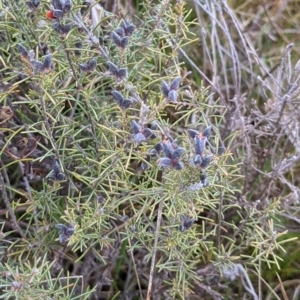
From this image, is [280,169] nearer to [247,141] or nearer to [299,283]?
[247,141]

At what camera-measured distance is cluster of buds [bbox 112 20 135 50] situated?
1.11 metres

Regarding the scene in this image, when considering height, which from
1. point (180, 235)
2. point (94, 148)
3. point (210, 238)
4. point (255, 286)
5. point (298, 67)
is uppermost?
point (298, 67)

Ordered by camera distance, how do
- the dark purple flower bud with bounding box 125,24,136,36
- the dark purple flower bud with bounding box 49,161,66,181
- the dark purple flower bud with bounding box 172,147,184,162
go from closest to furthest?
the dark purple flower bud with bounding box 172,147,184,162
the dark purple flower bud with bounding box 125,24,136,36
the dark purple flower bud with bounding box 49,161,66,181

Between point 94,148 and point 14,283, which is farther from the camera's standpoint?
point 94,148

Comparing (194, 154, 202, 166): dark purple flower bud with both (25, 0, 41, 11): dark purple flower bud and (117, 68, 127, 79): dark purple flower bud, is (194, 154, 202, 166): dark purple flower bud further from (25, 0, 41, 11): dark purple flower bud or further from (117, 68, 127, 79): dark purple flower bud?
(25, 0, 41, 11): dark purple flower bud

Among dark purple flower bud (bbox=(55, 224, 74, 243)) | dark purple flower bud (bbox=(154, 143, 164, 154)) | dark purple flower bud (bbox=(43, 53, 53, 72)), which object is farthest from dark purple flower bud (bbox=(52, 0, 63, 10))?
dark purple flower bud (bbox=(55, 224, 74, 243))

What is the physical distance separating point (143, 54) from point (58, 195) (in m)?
0.43

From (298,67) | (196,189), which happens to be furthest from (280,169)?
(196,189)

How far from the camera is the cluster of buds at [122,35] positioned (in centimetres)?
111

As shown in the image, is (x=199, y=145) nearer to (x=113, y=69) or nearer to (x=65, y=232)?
(x=113, y=69)

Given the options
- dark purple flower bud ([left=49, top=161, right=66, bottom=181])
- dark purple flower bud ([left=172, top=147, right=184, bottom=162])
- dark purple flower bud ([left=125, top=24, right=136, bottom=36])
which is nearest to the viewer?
dark purple flower bud ([left=172, top=147, right=184, bottom=162])

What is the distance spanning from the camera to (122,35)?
1.13 metres

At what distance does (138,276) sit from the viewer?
1.60 m

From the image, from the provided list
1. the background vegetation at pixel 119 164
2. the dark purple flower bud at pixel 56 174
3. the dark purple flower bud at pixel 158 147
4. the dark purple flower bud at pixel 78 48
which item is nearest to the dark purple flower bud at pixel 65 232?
the background vegetation at pixel 119 164
